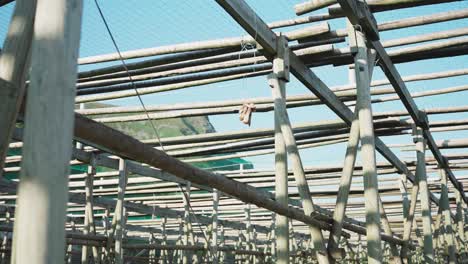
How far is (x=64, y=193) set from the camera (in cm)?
187

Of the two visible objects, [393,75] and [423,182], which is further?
[423,182]

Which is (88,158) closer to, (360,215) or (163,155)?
(163,155)

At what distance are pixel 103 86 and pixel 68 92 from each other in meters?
5.77

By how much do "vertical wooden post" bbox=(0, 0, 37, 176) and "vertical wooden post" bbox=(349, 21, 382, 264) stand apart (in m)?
3.71

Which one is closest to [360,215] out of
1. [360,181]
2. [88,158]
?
[360,181]

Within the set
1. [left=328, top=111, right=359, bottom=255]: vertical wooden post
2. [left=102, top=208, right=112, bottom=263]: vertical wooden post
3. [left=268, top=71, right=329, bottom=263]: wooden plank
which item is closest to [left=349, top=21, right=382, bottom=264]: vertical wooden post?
[left=328, top=111, right=359, bottom=255]: vertical wooden post

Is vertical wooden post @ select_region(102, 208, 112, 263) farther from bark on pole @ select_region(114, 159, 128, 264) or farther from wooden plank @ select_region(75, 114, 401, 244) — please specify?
wooden plank @ select_region(75, 114, 401, 244)

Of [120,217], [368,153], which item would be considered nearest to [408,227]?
[368,153]

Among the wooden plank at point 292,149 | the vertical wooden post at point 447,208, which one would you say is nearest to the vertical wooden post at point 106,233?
the wooden plank at point 292,149

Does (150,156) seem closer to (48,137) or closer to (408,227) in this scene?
(48,137)

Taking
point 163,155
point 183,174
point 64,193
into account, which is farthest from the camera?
point 183,174

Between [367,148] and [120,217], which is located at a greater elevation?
[367,148]

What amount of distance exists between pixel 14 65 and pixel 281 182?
10.3 ft

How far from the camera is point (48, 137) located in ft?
6.11
